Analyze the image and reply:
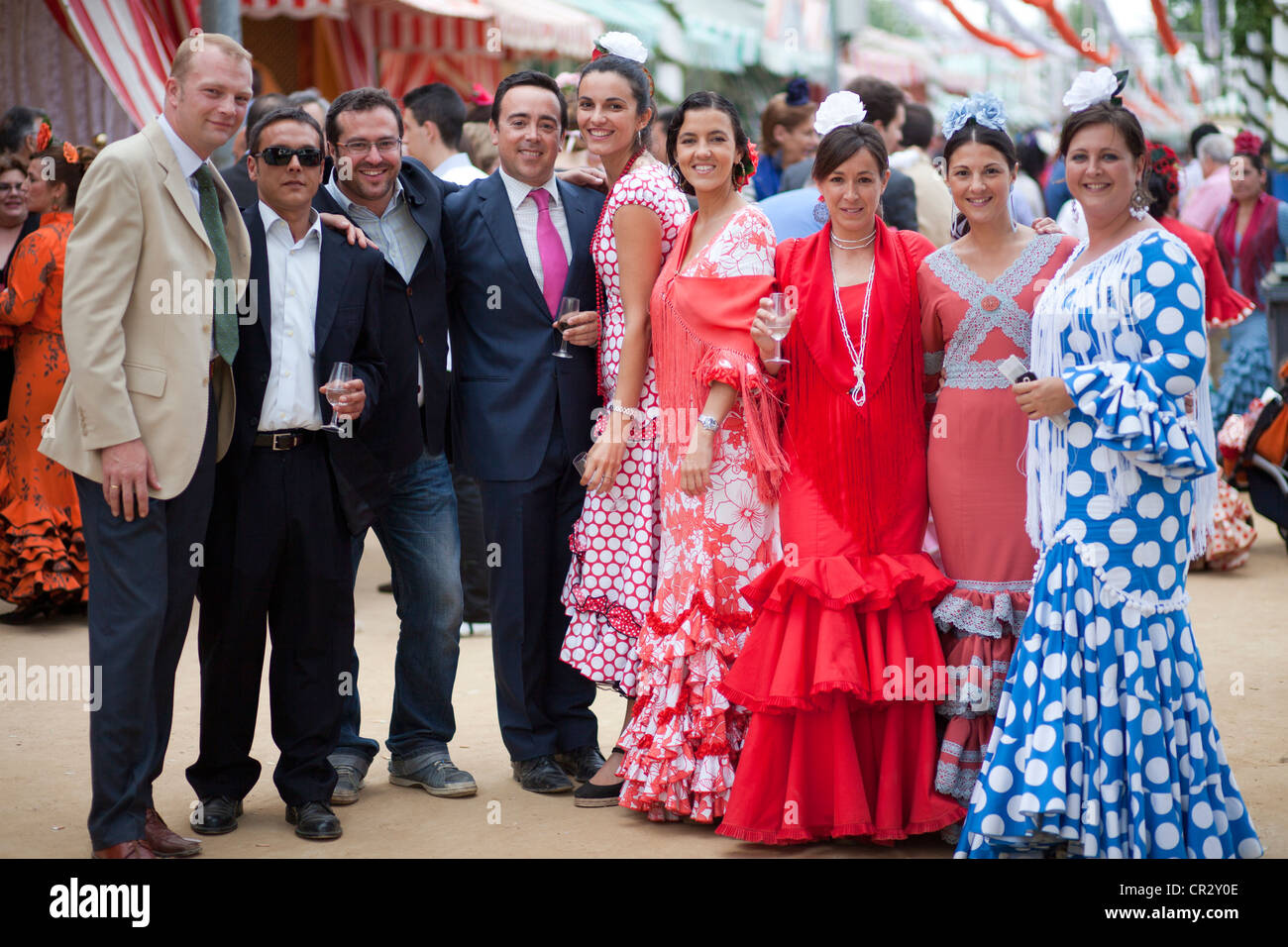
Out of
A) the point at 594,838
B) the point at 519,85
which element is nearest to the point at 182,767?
the point at 594,838

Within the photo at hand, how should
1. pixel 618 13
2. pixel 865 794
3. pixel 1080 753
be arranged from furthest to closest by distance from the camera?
pixel 618 13
pixel 865 794
pixel 1080 753

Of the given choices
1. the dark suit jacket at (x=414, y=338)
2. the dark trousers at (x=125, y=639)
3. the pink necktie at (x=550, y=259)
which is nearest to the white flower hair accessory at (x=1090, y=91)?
the pink necktie at (x=550, y=259)

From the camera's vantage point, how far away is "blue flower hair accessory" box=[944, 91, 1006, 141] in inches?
163

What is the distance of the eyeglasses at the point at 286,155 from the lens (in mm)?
4172

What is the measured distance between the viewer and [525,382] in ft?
15.3

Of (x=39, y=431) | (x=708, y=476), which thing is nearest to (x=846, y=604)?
(x=708, y=476)

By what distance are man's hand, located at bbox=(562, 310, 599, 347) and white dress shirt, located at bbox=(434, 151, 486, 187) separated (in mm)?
2624

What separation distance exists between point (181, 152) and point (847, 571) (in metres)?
2.21

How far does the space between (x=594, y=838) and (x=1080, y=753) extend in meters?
1.48

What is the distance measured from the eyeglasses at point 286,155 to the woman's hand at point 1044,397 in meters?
2.16

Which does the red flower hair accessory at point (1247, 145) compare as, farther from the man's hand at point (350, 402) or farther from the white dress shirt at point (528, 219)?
the man's hand at point (350, 402)

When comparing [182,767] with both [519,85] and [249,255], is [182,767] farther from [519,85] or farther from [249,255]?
[519,85]

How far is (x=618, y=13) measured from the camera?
1562cm

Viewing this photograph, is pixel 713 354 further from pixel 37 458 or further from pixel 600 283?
pixel 37 458
